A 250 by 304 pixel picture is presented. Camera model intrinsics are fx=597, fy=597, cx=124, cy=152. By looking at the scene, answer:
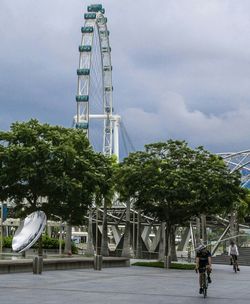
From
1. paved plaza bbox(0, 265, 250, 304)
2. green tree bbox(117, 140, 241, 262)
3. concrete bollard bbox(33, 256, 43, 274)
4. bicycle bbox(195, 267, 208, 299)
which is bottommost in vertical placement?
paved plaza bbox(0, 265, 250, 304)

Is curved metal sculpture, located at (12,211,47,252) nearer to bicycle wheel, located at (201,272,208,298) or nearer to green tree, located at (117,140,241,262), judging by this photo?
green tree, located at (117,140,241,262)

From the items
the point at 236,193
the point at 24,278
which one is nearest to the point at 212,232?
the point at 236,193

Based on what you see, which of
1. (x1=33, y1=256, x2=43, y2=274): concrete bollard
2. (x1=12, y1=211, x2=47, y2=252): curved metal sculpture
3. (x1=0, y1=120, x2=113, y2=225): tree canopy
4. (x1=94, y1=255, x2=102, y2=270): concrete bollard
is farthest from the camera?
(x1=0, y1=120, x2=113, y2=225): tree canopy

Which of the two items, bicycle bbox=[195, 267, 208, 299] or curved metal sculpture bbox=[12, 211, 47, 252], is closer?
bicycle bbox=[195, 267, 208, 299]

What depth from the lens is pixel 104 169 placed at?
155 feet

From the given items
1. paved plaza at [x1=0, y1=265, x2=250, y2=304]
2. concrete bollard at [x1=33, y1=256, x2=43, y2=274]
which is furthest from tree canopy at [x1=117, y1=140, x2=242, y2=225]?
paved plaza at [x1=0, y1=265, x2=250, y2=304]

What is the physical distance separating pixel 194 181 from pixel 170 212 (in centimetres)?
318

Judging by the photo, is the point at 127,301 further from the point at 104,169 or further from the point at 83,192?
the point at 104,169

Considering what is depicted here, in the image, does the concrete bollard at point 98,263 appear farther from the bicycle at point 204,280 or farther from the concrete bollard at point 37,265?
the bicycle at point 204,280

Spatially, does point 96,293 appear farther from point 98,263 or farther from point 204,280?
point 98,263

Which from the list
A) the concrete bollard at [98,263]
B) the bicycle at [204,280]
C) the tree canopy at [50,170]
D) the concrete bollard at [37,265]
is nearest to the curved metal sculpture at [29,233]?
the concrete bollard at [37,265]

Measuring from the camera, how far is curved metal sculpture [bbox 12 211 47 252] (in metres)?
31.8

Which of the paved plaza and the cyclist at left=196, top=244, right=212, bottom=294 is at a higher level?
the cyclist at left=196, top=244, right=212, bottom=294

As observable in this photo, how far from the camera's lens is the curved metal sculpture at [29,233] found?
1253 inches
